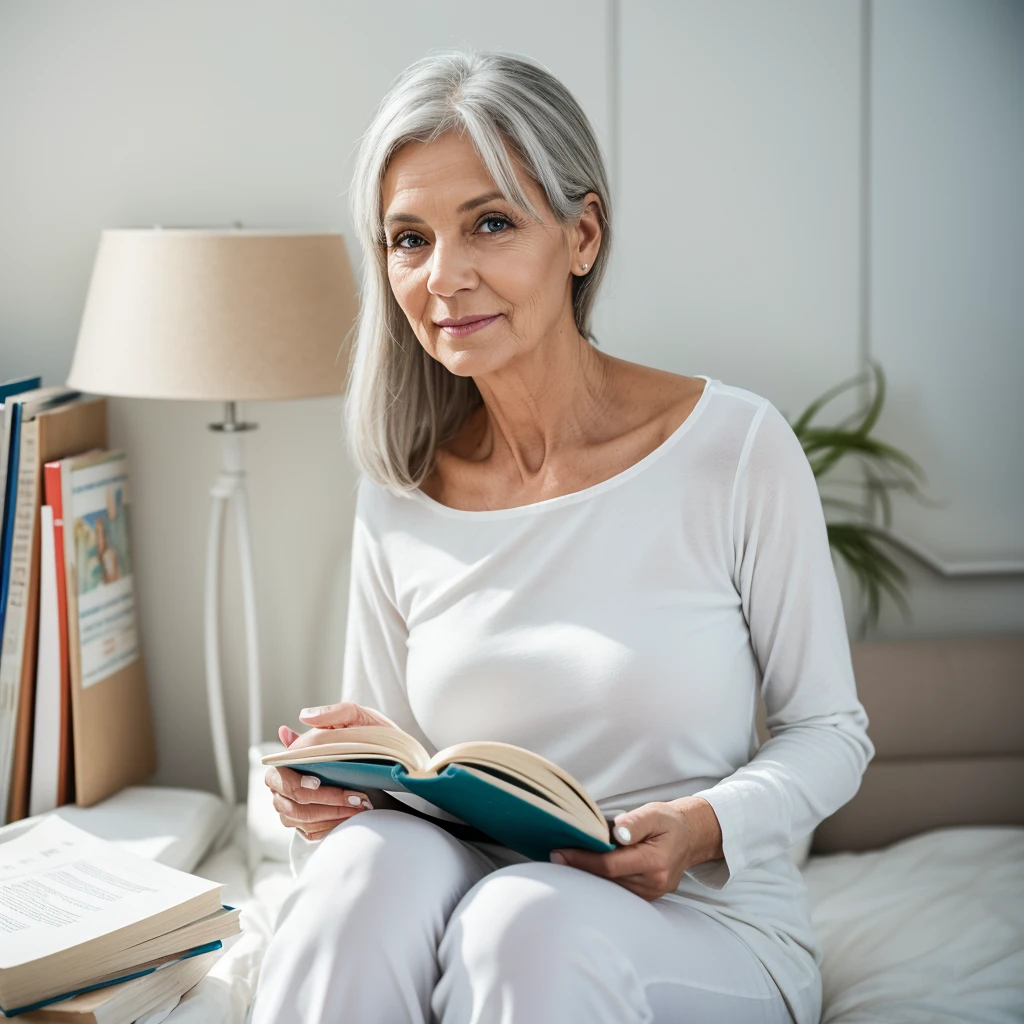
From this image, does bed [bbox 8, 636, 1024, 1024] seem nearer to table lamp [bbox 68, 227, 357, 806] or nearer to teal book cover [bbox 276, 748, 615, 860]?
teal book cover [bbox 276, 748, 615, 860]

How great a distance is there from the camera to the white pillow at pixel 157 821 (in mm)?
1607

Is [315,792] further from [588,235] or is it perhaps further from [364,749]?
[588,235]

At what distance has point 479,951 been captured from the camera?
958 mm

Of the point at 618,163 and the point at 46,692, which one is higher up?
the point at 618,163

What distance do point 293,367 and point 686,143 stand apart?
787 millimetres

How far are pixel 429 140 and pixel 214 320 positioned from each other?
1.73ft

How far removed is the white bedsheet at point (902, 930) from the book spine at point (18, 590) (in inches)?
14.0

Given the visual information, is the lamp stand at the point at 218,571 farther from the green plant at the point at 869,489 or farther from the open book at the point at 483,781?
the green plant at the point at 869,489

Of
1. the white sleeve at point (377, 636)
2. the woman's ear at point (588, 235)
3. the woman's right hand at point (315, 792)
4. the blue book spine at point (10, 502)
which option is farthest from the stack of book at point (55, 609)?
the woman's ear at point (588, 235)

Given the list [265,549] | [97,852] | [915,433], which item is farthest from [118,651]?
[915,433]

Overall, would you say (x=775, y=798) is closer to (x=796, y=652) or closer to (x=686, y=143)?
(x=796, y=652)

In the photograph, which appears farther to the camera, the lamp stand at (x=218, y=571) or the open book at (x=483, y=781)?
the lamp stand at (x=218, y=571)

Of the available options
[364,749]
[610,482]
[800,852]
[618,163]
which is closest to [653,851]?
[364,749]

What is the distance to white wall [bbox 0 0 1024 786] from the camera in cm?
187
